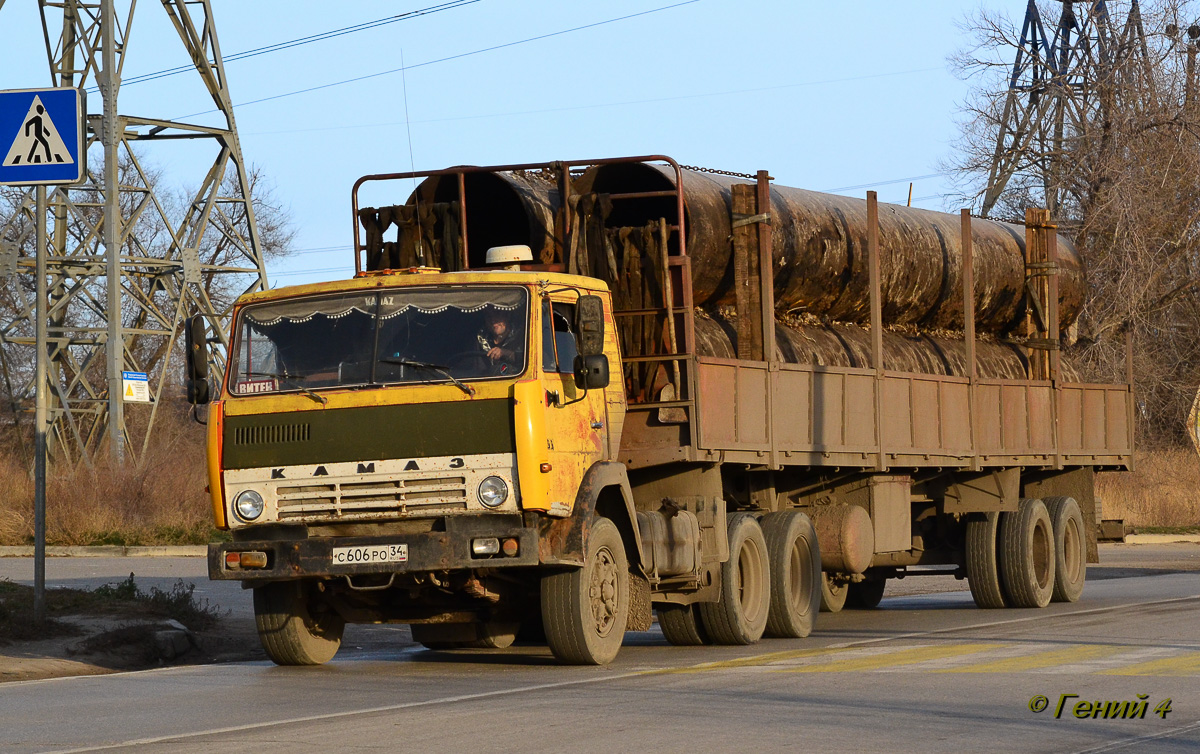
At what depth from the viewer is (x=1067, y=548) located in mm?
18422

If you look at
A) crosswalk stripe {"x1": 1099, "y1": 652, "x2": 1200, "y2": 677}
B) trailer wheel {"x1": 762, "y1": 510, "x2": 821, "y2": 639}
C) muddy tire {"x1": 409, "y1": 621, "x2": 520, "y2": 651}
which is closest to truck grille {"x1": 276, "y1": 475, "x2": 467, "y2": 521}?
muddy tire {"x1": 409, "y1": 621, "x2": 520, "y2": 651}

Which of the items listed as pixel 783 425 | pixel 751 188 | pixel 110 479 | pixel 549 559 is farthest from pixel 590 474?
pixel 110 479

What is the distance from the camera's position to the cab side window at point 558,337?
1066cm

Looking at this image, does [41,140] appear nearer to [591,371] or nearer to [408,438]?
[408,438]

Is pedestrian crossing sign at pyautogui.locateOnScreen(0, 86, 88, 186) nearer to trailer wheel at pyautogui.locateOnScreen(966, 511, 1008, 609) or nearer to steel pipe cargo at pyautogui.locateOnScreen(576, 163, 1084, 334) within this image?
steel pipe cargo at pyautogui.locateOnScreen(576, 163, 1084, 334)

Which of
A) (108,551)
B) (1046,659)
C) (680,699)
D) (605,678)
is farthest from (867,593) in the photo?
(108,551)

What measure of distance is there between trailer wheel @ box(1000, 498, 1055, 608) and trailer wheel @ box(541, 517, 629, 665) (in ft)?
23.1

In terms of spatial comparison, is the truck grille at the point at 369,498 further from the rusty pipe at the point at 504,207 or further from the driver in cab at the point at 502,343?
the rusty pipe at the point at 504,207

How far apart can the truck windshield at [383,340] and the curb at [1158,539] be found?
2341 centimetres

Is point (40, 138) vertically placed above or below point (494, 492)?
above

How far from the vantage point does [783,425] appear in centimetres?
1336

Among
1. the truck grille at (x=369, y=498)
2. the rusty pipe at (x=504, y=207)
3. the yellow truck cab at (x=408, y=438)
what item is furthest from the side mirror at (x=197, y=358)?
the rusty pipe at (x=504, y=207)

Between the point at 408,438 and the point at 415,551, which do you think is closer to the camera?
the point at 415,551

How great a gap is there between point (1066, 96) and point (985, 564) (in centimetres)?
2697
